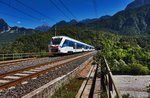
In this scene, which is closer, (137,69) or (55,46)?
(137,69)

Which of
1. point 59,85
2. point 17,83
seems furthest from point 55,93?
point 17,83

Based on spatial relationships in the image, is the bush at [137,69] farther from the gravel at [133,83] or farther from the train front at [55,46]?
the train front at [55,46]

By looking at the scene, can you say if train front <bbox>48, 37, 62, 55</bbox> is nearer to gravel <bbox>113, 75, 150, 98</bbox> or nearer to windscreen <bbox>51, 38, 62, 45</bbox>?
windscreen <bbox>51, 38, 62, 45</bbox>

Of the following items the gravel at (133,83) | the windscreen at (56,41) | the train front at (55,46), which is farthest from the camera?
the windscreen at (56,41)

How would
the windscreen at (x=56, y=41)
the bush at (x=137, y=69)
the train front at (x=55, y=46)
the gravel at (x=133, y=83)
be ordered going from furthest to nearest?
the windscreen at (x=56, y=41), the train front at (x=55, y=46), the bush at (x=137, y=69), the gravel at (x=133, y=83)

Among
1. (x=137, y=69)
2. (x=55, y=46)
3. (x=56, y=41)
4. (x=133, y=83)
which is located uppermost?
(x=56, y=41)

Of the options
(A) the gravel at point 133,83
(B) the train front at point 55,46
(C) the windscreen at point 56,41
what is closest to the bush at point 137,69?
(A) the gravel at point 133,83

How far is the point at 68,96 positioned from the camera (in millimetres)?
4043

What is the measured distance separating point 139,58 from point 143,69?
7.08 ft

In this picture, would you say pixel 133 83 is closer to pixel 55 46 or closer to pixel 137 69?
pixel 137 69

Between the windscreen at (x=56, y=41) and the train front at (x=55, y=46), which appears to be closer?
the train front at (x=55, y=46)

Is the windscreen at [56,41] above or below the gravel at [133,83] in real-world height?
above

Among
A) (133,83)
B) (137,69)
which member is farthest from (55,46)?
(137,69)

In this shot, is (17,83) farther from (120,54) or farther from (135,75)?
(135,75)
